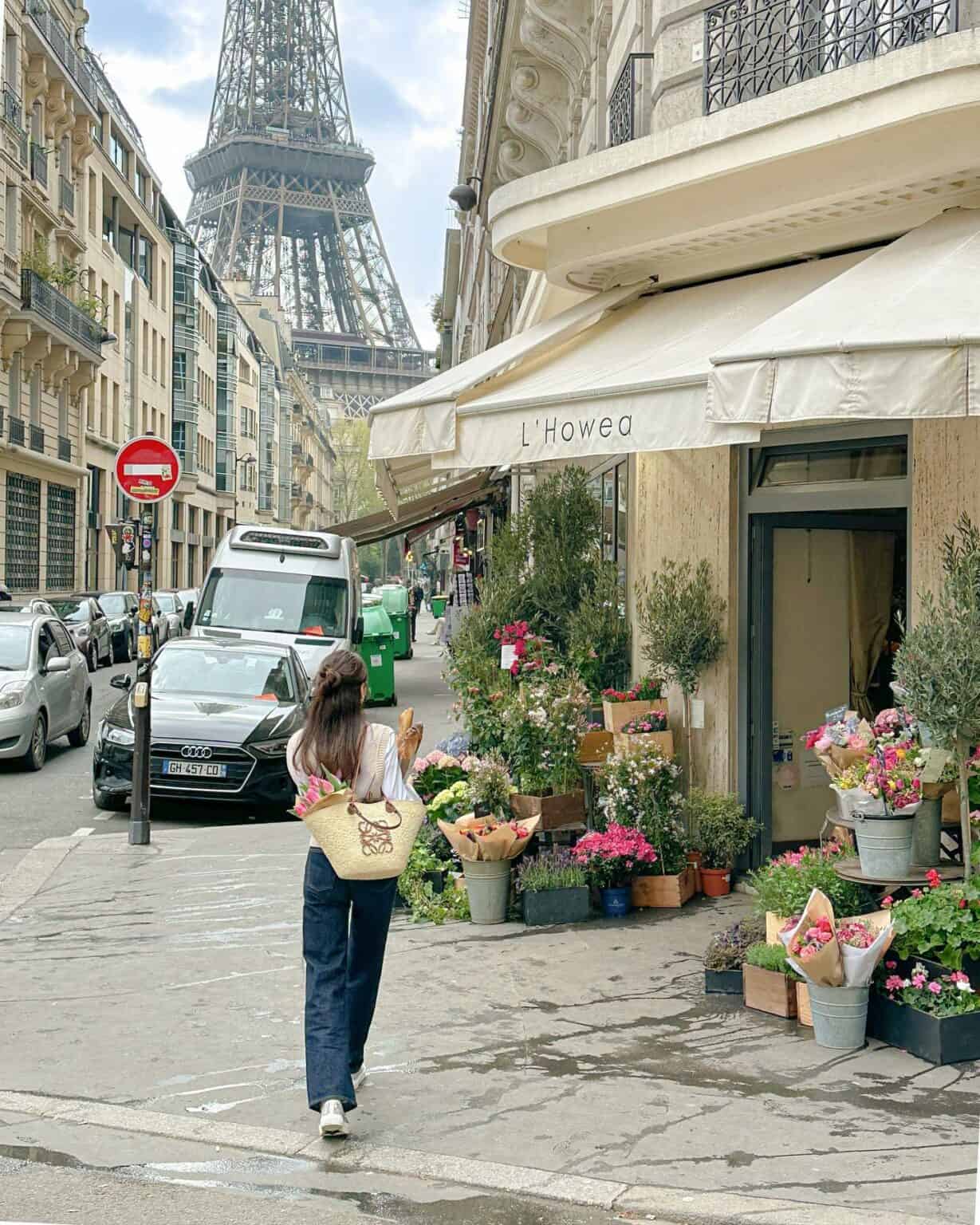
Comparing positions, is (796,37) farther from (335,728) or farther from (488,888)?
(335,728)

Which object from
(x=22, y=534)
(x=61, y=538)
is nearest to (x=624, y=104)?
(x=22, y=534)

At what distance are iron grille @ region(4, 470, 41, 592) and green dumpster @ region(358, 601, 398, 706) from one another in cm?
1880

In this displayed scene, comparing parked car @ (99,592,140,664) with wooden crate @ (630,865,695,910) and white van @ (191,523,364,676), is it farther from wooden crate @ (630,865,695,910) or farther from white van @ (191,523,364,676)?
wooden crate @ (630,865,695,910)

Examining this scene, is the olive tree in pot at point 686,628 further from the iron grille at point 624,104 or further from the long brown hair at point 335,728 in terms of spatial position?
the long brown hair at point 335,728

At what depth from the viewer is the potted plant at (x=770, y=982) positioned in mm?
6590

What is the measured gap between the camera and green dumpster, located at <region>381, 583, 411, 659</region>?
37.8m

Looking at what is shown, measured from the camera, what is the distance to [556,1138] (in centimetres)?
518

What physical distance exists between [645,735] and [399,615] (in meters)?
29.2

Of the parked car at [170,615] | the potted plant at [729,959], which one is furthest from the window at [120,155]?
the potted plant at [729,959]

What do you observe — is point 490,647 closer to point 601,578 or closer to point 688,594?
point 601,578

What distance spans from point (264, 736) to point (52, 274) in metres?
34.0

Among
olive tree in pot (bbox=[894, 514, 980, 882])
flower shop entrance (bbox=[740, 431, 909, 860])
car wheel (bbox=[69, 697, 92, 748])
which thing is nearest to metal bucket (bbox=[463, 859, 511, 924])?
flower shop entrance (bbox=[740, 431, 909, 860])

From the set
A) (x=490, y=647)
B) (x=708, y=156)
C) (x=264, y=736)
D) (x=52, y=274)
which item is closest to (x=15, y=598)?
(x=52, y=274)

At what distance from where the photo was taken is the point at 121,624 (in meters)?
35.6
